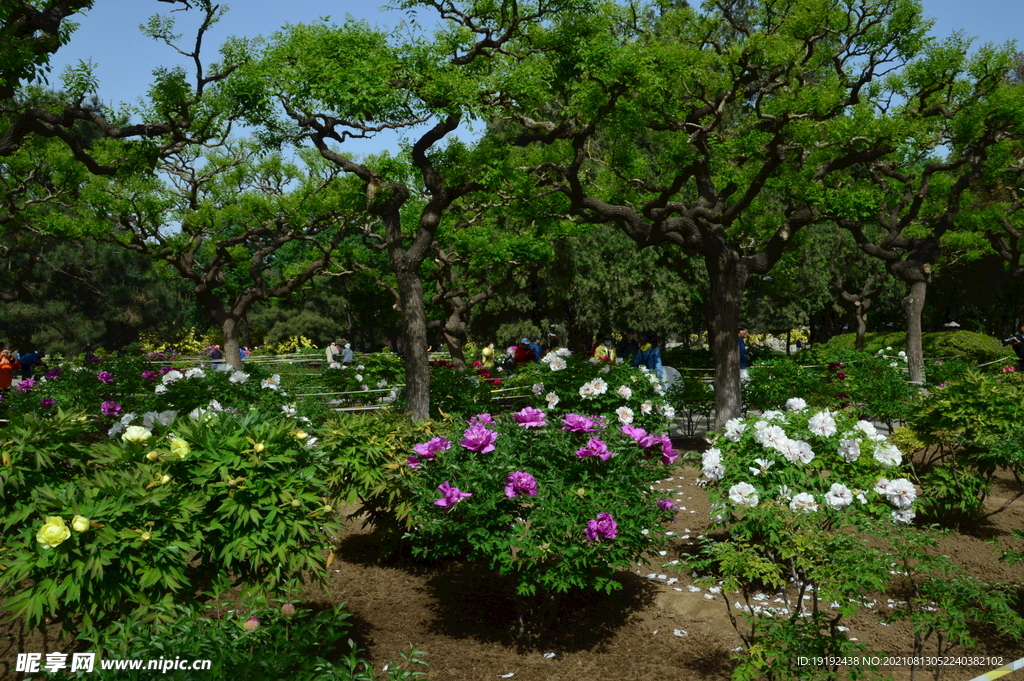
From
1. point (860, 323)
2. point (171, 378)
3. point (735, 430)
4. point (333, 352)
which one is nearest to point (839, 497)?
point (735, 430)

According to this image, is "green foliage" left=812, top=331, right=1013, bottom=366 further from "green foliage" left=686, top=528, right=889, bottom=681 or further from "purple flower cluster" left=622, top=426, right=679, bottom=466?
"green foliage" left=686, top=528, right=889, bottom=681

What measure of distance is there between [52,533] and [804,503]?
3956 millimetres

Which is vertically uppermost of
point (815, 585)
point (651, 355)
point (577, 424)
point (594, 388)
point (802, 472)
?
point (651, 355)

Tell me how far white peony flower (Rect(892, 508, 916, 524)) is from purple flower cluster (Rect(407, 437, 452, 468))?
3002 millimetres

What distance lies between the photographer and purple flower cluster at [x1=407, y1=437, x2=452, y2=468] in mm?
5344

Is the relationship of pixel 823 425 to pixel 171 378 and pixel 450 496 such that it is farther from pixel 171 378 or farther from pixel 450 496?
pixel 171 378

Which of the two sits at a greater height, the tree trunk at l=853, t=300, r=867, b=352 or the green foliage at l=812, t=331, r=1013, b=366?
the tree trunk at l=853, t=300, r=867, b=352

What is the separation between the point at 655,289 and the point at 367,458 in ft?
70.4

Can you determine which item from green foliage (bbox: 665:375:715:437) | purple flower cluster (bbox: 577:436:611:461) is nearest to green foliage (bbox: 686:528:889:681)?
purple flower cluster (bbox: 577:436:611:461)

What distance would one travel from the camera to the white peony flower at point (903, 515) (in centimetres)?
482

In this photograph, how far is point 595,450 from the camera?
16.7ft

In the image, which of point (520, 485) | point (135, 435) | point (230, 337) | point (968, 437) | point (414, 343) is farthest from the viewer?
point (230, 337)

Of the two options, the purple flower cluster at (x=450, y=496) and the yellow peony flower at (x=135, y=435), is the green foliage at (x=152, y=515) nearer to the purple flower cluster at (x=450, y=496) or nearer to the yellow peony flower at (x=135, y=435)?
the yellow peony flower at (x=135, y=435)

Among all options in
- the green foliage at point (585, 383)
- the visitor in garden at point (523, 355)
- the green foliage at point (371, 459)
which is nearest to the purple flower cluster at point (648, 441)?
the green foliage at point (371, 459)
